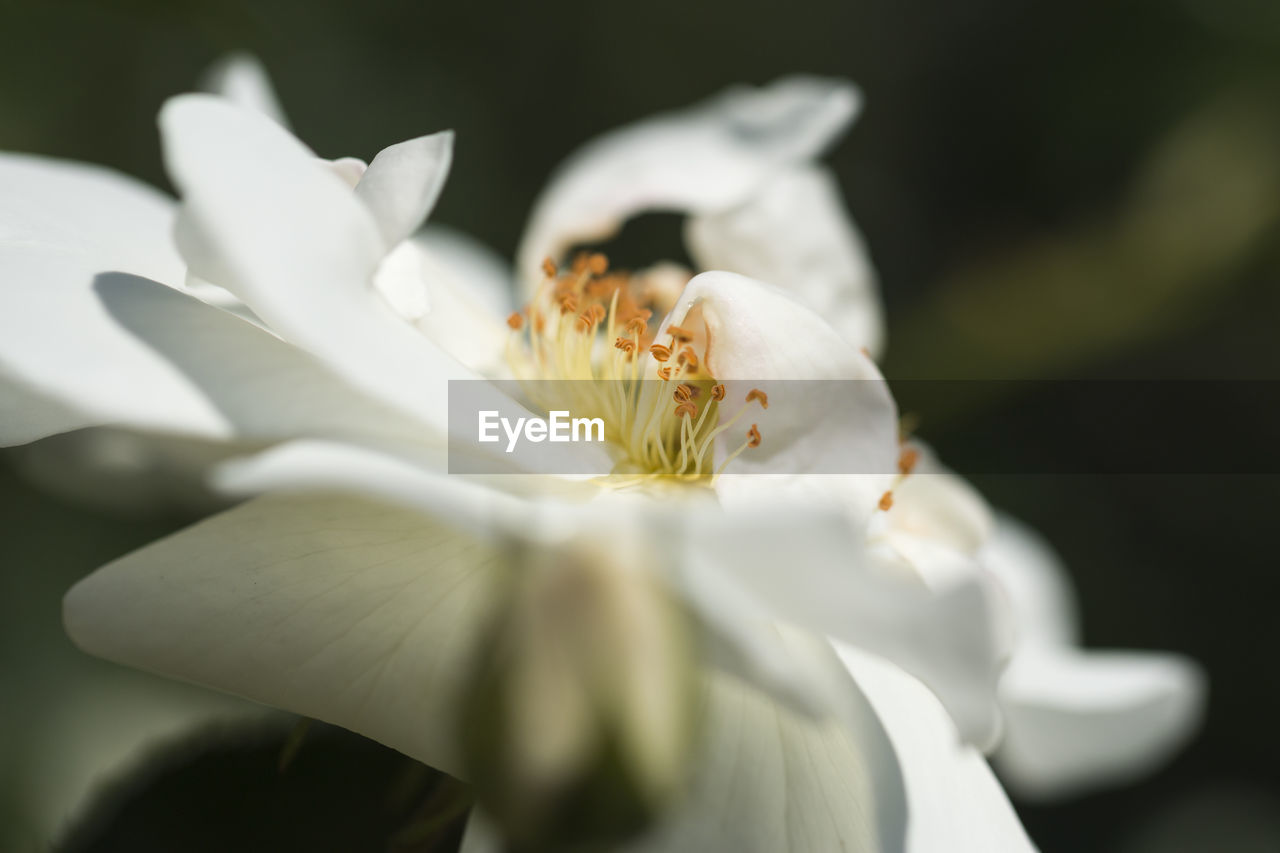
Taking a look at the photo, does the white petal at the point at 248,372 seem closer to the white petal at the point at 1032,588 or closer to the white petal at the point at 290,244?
the white petal at the point at 290,244

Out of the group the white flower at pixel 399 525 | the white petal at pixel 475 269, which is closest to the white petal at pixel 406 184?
the white flower at pixel 399 525

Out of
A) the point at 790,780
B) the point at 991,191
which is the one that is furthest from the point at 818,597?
the point at 991,191

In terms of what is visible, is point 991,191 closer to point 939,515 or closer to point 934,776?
point 939,515

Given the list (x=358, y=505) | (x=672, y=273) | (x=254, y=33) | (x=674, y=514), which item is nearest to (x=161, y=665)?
(x=358, y=505)

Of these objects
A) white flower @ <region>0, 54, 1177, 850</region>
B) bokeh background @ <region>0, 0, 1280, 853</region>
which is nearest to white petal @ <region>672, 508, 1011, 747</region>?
white flower @ <region>0, 54, 1177, 850</region>

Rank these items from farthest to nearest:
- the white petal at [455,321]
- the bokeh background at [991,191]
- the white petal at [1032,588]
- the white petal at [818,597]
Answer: the bokeh background at [991,191], the white petal at [1032,588], the white petal at [455,321], the white petal at [818,597]

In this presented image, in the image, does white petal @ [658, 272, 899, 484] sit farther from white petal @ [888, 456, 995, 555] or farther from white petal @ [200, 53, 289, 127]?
white petal @ [200, 53, 289, 127]
